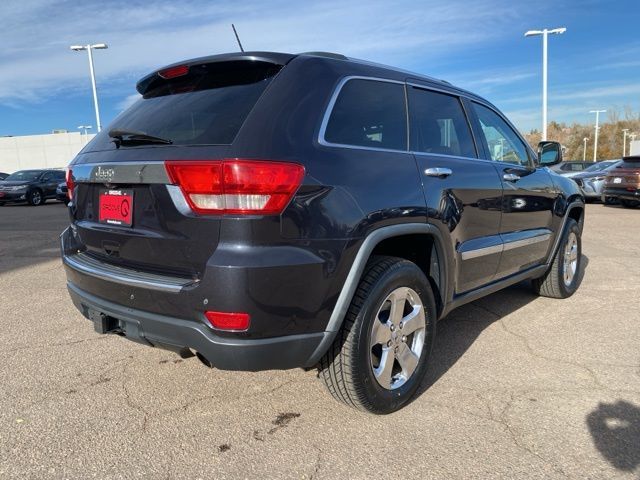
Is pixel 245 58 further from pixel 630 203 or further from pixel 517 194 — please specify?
pixel 630 203

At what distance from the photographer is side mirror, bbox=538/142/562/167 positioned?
470 cm

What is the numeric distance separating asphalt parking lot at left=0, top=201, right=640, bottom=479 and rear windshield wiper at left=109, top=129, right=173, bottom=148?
1472 mm

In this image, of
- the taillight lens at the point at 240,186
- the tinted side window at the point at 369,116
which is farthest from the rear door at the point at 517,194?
the taillight lens at the point at 240,186

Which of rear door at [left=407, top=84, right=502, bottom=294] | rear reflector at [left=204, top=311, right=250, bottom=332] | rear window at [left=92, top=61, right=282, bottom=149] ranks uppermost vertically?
rear window at [left=92, top=61, right=282, bottom=149]

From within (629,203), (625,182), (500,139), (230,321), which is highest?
(500,139)

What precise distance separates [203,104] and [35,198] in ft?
71.8

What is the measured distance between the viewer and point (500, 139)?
422 cm

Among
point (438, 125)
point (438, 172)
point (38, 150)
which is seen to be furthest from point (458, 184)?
point (38, 150)

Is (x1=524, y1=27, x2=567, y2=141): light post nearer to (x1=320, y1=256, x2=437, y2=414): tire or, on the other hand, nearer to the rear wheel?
the rear wheel

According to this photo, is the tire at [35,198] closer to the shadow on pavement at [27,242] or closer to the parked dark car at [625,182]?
the shadow on pavement at [27,242]

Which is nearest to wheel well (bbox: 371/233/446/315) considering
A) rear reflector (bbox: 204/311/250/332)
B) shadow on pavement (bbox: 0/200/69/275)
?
rear reflector (bbox: 204/311/250/332)

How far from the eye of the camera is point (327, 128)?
2533 mm

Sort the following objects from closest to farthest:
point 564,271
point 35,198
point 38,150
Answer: point 564,271
point 35,198
point 38,150

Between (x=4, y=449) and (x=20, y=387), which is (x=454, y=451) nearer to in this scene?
(x=4, y=449)
